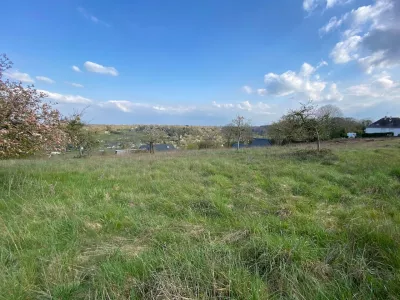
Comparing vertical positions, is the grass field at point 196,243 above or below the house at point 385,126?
below

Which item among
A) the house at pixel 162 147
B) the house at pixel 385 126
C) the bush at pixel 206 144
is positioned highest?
the house at pixel 385 126

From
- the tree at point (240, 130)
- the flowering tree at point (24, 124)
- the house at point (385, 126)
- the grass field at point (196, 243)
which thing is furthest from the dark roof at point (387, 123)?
the flowering tree at point (24, 124)

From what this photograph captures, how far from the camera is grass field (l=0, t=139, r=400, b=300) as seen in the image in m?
2.48

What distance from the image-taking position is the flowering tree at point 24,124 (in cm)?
692

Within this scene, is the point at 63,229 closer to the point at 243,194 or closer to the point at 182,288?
the point at 182,288

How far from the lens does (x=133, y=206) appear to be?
18.6ft

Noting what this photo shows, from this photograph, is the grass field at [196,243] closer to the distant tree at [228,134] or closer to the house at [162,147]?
the house at [162,147]

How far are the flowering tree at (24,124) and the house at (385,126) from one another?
249 ft

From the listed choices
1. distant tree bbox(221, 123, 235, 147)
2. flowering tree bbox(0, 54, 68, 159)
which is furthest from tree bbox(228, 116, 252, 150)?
flowering tree bbox(0, 54, 68, 159)

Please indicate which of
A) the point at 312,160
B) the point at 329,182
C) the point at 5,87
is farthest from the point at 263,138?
the point at 5,87

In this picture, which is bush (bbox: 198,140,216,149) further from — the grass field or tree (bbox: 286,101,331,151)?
the grass field

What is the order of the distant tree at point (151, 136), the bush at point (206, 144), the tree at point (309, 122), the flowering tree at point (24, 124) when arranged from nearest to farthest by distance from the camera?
the flowering tree at point (24, 124) → the tree at point (309, 122) → the distant tree at point (151, 136) → the bush at point (206, 144)

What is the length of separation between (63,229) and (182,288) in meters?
2.98

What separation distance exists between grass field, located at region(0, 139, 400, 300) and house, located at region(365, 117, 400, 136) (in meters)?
73.5
